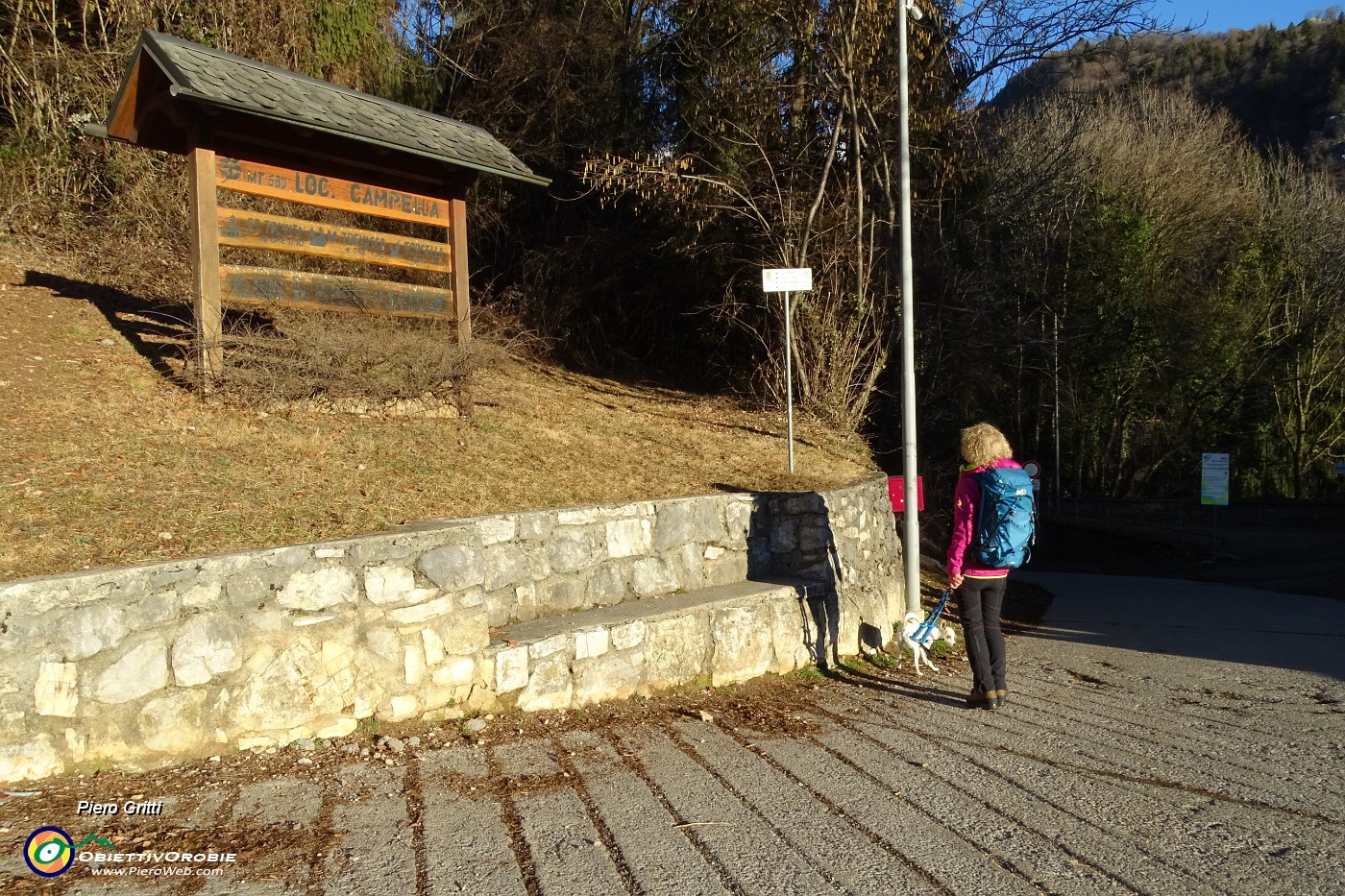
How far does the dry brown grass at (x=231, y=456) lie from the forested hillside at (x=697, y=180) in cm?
225

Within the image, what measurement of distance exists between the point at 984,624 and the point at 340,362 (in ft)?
18.5

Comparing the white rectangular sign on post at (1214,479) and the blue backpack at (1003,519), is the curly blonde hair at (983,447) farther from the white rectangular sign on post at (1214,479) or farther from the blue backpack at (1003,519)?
the white rectangular sign on post at (1214,479)

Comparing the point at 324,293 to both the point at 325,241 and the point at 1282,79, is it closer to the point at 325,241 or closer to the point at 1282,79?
the point at 325,241

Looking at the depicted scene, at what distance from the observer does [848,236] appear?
573 inches

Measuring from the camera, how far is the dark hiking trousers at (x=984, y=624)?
6.17 meters

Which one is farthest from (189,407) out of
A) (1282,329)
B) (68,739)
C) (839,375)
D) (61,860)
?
(1282,329)

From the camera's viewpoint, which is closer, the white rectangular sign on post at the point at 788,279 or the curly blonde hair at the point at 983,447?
the curly blonde hair at the point at 983,447

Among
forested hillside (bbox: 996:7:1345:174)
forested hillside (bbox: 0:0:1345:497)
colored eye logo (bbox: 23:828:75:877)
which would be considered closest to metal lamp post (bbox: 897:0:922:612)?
forested hillside (bbox: 0:0:1345:497)

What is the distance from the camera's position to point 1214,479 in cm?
2089

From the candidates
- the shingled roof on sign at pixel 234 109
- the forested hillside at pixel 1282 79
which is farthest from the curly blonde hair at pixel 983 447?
the forested hillside at pixel 1282 79

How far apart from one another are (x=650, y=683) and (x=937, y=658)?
10.5ft

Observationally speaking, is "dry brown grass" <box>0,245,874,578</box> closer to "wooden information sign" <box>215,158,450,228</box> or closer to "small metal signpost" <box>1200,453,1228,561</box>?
"wooden information sign" <box>215,158,450,228</box>

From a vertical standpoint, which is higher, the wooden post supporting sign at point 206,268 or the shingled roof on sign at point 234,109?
Answer: the shingled roof on sign at point 234,109

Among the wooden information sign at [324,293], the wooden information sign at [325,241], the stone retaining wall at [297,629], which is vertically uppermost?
the wooden information sign at [325,241]
